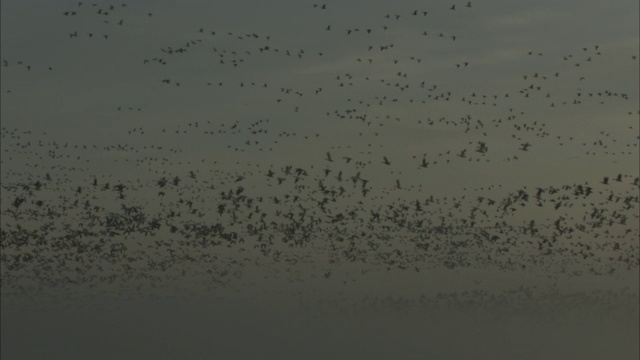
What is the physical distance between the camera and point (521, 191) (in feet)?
182

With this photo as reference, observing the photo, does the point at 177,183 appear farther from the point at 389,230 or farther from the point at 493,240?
the point at 493,240

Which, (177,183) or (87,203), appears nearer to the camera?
(177,183)

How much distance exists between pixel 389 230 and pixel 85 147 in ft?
67.4

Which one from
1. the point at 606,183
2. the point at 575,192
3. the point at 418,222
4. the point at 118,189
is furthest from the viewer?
the point at 418,222

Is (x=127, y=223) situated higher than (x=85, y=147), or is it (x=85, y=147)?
(x=85, y=147)

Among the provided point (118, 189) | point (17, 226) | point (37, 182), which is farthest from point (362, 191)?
point (17, 226)

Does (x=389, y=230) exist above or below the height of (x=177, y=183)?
below

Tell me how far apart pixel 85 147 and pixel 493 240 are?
24.2 metres

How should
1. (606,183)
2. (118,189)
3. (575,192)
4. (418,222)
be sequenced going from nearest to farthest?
1. (606,183)
2. (575,192)
3. (118,189)
4. (418,222)

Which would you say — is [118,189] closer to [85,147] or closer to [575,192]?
[85,147]

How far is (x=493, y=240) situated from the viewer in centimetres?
6631

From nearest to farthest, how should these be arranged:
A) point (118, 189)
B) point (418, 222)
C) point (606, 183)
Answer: point (606, 183), point (118, 189), point (418, 222)

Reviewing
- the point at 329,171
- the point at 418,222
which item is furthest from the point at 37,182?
the point at 418,222

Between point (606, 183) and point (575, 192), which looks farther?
point (575, 192)
